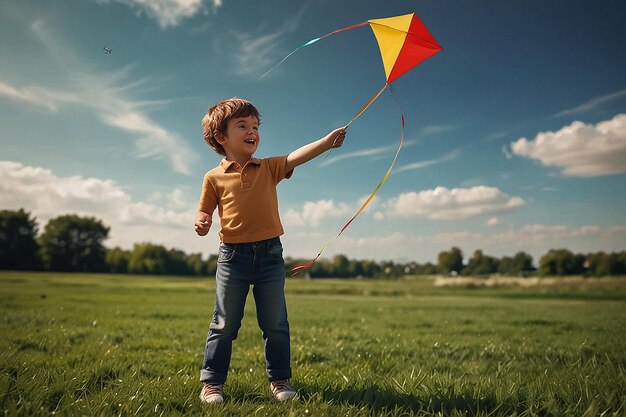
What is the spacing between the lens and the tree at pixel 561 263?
10077 cm

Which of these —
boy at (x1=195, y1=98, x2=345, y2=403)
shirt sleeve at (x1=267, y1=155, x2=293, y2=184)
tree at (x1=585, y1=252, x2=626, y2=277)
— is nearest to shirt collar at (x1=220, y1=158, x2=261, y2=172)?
boy at (x1=195, y1=98, x2=345, y2=403)

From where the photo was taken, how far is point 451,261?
116938 millimetres

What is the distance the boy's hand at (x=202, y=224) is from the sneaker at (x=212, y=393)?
3.86 feet

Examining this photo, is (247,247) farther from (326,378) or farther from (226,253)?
(326,378)

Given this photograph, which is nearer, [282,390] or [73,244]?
[282,390]

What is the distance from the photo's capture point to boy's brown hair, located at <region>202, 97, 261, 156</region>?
3619mm

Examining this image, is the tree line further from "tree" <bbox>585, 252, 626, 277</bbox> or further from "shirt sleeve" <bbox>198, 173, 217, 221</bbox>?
"shirt sleeve" <bbox>198, 173, 217, 221</bbox>

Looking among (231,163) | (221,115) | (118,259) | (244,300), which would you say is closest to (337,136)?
(231,163)

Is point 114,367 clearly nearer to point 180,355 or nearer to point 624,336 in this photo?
point 180,355

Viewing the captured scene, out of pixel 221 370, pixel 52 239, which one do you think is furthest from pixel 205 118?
pixel 52 239

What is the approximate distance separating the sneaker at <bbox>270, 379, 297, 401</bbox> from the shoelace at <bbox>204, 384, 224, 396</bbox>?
0.42 meters

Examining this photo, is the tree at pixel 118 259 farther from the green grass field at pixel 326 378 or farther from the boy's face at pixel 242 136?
the boy's face at pixel 242 136

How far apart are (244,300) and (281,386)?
0.73 m

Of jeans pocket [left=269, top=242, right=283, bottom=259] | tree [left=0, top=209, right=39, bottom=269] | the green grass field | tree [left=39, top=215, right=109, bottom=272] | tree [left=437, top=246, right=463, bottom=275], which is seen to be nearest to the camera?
the green grass field
